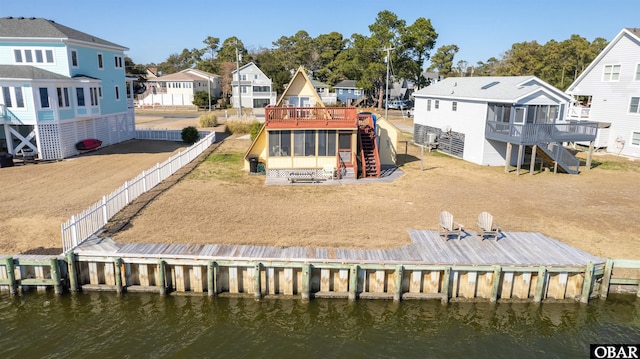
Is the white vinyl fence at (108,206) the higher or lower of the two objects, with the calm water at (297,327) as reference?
higher

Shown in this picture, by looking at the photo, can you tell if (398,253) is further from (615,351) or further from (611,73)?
(611,73)

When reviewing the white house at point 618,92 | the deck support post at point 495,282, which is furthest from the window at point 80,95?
the white house at point 618,92

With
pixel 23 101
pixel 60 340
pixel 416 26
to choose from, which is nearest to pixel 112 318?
pixel 60 340

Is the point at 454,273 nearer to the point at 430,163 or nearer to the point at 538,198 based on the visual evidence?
the point at 538,198

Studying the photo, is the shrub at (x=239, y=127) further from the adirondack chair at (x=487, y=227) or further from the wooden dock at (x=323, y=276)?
the adirondack chair at (x=487, y=227)

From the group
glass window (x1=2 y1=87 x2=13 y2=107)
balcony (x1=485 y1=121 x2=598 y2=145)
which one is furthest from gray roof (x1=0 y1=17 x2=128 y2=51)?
balcony (x1=485 y1=121 x2=598 y2=145)
